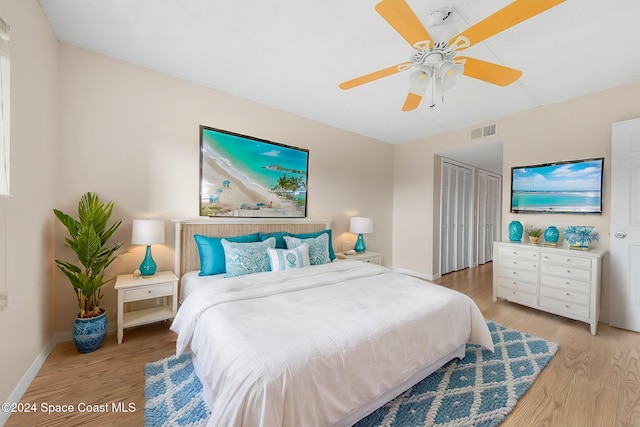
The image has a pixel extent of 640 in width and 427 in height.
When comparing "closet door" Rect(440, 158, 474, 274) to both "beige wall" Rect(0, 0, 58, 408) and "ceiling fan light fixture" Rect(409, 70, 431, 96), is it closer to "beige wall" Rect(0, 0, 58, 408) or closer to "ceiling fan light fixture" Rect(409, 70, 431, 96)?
"ceiling fan light fixture" Rect(409, 70, 431, 96)

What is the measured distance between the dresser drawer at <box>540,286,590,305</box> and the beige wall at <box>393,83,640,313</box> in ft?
1.52

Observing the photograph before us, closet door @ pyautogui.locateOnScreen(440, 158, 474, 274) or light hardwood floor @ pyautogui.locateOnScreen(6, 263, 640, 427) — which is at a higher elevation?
closet door @ pyautogui.locateOnScreen(440, 158, 474, 274)

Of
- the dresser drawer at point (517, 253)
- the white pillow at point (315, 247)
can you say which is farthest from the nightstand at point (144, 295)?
the dresser drawer at point (517, 253)

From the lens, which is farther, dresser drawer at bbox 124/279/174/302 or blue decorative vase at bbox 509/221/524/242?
blue decorative vase at bbox 509/221/524/242

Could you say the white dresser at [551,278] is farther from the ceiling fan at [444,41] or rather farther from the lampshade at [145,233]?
the lampshade at [145,233]

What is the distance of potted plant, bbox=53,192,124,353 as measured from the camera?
2.03 m

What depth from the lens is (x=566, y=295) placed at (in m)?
2.83

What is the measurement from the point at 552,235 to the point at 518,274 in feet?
2.11

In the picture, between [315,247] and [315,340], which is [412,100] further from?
[315,340]

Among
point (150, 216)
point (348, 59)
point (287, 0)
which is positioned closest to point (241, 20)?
point (287, 0)

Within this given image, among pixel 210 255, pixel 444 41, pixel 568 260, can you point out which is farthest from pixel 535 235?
pixel 210 255

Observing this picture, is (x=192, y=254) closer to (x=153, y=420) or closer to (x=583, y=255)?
(x=153, y=420)

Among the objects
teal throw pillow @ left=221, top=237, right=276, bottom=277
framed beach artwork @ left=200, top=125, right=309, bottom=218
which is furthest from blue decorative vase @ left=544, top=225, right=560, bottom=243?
teal throw pillow @ left=221, top=237, right=276, bottom=277

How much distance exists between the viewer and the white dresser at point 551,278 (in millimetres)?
2662
